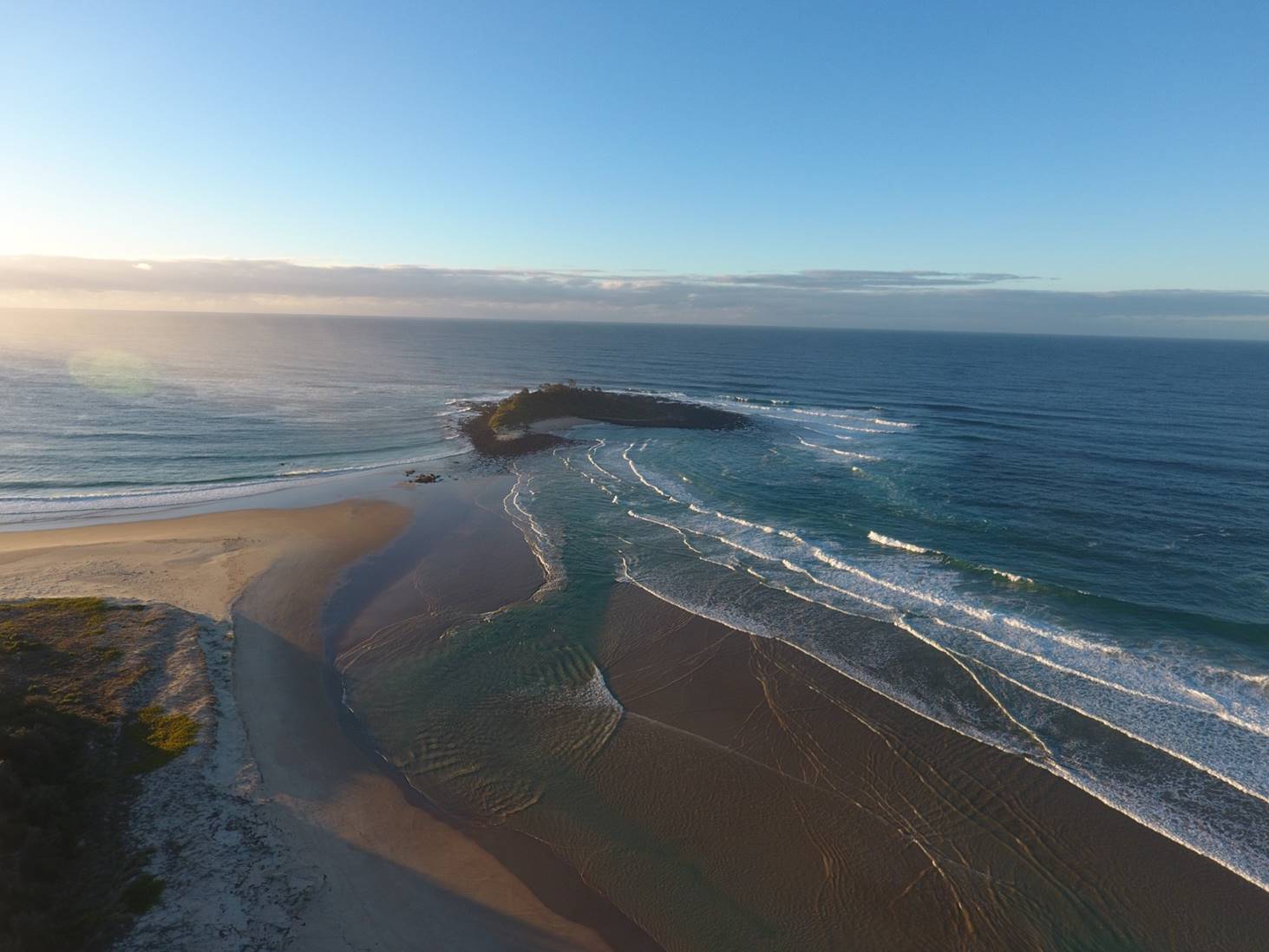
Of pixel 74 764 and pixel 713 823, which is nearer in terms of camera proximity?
pixel 74 764

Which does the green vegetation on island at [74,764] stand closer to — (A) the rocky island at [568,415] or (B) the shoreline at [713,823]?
(B) the shoreline at [713,823]

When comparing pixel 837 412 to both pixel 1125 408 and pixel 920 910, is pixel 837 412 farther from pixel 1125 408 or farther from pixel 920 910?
pixel 920 910

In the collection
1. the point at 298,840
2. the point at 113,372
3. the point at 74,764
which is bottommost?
the point at 113,372

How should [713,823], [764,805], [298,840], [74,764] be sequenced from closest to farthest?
[298,840]
[74,764]
[713,823]
[764,805]

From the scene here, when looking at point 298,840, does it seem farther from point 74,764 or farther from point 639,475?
point 639,475

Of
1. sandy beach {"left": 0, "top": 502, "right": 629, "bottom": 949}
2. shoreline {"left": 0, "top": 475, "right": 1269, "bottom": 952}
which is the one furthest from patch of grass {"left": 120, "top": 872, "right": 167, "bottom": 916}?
shoreline {"left": 0, "top": 475, "right": 1269, "bottom": 952}

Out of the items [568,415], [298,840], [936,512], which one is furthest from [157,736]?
[568,415]

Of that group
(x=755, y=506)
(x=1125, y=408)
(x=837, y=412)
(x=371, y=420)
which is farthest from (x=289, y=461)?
(x=1125, y=408)
